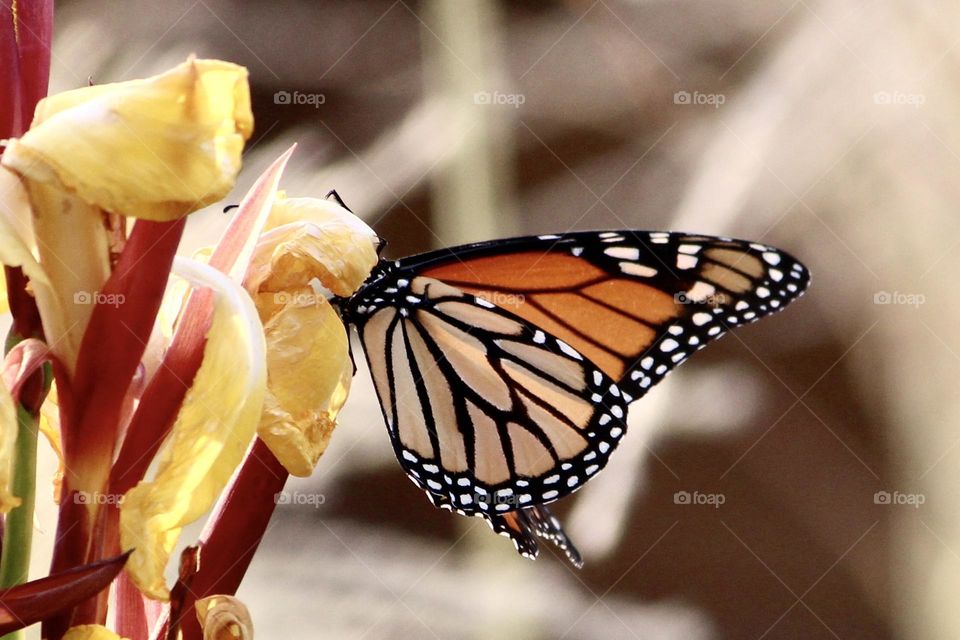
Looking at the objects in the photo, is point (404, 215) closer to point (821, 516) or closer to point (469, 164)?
point (469, 164)

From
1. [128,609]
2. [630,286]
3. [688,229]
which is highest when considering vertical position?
[688,229]

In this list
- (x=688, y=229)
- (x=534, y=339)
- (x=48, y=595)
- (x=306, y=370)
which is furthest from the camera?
(x=688, y=229)

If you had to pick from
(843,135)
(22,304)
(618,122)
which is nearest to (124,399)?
(22,304)

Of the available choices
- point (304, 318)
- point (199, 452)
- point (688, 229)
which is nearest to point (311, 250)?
point (304, 318)

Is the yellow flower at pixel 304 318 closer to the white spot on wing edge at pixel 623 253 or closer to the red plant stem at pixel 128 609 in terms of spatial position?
the red plant stem at pixel 128 609

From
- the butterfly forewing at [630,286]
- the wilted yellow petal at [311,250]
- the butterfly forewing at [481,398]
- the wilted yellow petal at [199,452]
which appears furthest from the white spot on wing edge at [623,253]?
the wilted yellow petal at [199,452]

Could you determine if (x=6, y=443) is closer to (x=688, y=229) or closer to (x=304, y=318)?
(x=304, y=318)
